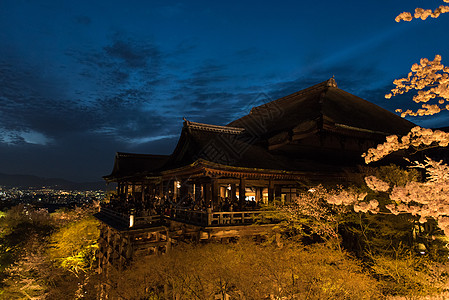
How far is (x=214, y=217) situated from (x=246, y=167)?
311 cm

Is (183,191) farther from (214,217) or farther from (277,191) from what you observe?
(214,217)

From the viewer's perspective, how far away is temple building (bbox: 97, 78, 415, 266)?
15.1 meters

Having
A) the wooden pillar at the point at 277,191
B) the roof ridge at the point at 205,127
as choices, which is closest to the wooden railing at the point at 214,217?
the wooden pillar at the point at 277,191

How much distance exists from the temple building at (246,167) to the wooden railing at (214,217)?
0.05m

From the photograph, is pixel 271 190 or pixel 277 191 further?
pixel 277 191

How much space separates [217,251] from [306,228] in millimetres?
5975

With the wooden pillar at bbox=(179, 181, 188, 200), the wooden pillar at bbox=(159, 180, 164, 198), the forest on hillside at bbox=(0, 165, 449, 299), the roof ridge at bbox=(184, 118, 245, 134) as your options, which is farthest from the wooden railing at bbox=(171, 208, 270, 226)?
the wooden pillar at bbox=(159, 180, 164, 198)

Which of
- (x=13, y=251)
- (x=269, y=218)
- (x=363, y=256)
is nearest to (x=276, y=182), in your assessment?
(x=269, y=218)

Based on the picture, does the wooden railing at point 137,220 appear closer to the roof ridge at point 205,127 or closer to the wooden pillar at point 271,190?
the roof ridge at point 205,127

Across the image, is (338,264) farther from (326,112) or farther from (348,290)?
(326,112)

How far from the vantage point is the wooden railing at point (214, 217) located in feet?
44.2

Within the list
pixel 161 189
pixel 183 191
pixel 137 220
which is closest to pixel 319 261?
pixel 137 220

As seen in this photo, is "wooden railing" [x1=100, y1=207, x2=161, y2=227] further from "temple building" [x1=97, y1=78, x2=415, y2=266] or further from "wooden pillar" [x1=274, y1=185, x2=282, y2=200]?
"wooden pillar" [x1=274, y1=185, x2=282, y2=200]

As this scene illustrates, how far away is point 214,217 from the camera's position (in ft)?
48.2
